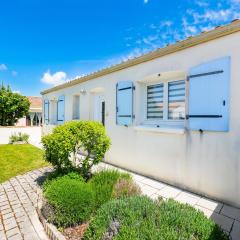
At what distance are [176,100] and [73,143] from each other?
298 cm

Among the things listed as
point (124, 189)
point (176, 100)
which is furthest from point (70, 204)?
point (176, 100)

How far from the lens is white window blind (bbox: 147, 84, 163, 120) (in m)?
6.26

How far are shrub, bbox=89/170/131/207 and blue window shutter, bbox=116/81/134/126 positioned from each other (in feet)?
8.52

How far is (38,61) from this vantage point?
16969 millimetres

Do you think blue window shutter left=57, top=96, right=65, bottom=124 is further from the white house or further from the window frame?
the window frame

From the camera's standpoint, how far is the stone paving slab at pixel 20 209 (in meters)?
3.44

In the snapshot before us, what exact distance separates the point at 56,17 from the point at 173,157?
990 cm

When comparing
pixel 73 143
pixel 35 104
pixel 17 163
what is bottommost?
pixel 17 163

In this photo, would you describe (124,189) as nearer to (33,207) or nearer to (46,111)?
(33,207)

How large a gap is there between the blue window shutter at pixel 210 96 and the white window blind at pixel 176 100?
0.66 metres

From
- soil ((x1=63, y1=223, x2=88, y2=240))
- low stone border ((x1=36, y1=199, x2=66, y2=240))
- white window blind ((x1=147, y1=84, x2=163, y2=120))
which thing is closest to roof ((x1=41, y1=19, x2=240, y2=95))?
white window blind ((x1=147, y1=84, x2=163, y2=120))

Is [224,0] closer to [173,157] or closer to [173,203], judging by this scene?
[173,157]

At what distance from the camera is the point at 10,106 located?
22297 millimetres

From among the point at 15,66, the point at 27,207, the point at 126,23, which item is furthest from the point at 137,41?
the point at 15,66
